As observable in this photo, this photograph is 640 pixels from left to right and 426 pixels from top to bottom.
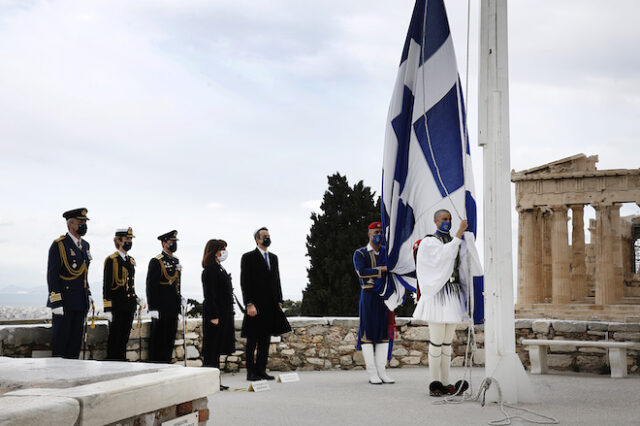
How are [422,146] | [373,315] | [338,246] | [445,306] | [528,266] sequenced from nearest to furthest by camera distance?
1. [445,306]
2. [422,146]
3. [373,315]
4. [338,246]
5. [528,266]

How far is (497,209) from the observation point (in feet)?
20.4

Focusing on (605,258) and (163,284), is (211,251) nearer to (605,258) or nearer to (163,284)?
(163,284)

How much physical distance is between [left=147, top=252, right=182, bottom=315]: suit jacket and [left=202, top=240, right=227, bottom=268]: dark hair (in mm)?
377

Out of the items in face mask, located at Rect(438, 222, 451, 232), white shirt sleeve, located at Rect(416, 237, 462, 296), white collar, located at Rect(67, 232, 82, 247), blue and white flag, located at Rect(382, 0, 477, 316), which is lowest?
white shirt sleeve, located at Rect(416, 237, 462, 296)

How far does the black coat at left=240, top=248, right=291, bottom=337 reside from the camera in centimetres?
812

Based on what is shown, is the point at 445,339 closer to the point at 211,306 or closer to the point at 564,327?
the point at 211,306

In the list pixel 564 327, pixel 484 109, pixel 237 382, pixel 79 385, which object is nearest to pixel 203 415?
pixel 79 385

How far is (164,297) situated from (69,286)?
1.42 m

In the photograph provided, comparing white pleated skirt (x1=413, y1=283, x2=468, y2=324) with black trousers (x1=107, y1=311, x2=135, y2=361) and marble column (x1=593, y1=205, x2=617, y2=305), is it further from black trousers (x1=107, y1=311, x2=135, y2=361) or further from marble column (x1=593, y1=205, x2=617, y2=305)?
marble column (x1=593, y1=205, x2=617, y2=305)

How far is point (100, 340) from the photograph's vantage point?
24.5ft

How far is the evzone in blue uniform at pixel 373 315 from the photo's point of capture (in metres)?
7.86

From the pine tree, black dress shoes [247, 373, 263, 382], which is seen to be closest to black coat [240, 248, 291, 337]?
black dress shoes [247, 373, 263, 382]

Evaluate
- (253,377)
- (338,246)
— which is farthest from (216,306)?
(338,246)

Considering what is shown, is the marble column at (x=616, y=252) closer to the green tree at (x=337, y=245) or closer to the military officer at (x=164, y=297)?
the green tree at (x=337, y=245)
